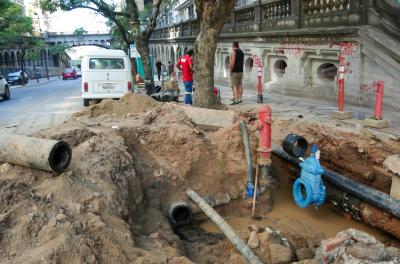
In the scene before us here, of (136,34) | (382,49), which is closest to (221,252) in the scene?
(382,49)

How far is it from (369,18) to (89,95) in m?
9.66

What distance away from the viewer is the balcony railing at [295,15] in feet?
31.9

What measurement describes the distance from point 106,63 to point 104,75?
1.61ft

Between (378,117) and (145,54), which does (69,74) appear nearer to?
(145,54)

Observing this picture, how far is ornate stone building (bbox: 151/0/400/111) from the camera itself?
28.9 ft

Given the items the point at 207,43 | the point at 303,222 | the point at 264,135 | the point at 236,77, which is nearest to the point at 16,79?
the point at 236,77

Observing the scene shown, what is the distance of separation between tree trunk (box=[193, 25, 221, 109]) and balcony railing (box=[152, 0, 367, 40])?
3.60m

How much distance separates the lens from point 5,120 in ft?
39.7

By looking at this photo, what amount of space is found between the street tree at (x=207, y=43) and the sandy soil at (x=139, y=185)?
172 centimetres

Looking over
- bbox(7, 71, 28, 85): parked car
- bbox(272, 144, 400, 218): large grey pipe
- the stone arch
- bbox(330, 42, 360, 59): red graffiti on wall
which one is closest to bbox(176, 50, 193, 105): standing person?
the stone arch

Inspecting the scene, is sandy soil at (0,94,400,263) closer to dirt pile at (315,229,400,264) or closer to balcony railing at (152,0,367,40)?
dirt pile at (315,229,400,264)

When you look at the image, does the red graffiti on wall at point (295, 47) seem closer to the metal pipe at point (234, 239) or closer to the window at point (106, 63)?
the window at point (106, 63)

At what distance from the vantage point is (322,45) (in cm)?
1073

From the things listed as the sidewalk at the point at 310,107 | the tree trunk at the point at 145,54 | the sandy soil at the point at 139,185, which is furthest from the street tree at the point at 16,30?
the sandy soil at the point at 139,185
